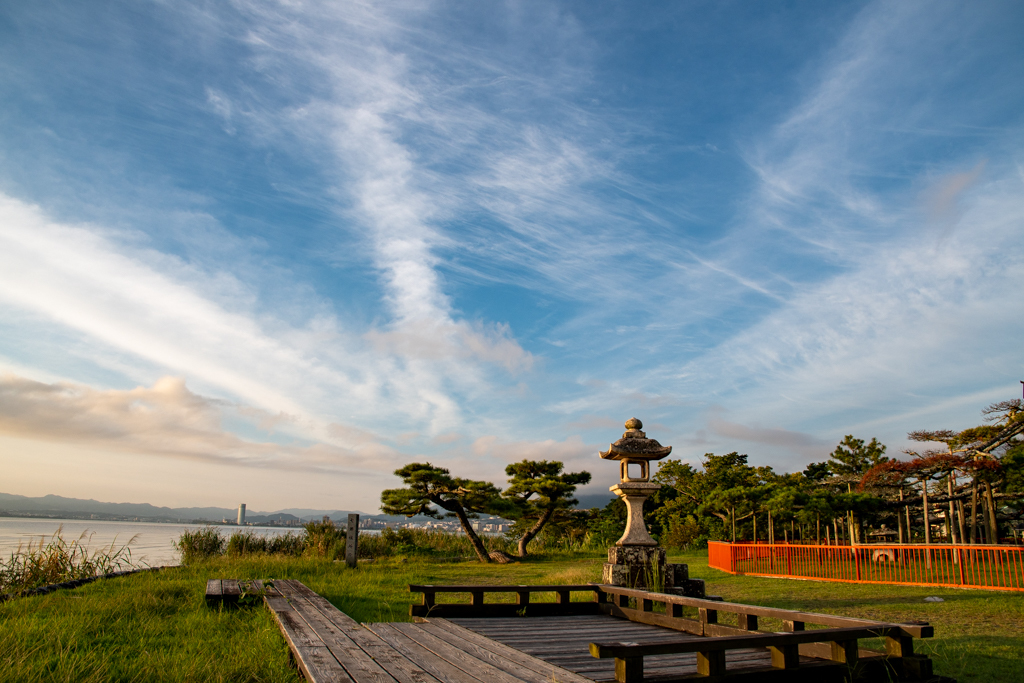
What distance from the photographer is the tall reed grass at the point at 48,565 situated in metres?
9.49

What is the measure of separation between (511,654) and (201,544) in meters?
14.6

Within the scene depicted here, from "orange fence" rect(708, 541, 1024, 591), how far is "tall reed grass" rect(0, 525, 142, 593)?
13998 mm

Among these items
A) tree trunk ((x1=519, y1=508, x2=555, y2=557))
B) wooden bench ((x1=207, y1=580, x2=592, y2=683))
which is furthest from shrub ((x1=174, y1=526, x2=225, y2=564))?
wooden bench ((x1=207, y1=580, x2=592, y2=683))

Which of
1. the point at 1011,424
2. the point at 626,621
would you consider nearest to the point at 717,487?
the point at 1011,424

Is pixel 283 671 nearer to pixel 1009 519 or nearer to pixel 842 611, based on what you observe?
pixel 842 611

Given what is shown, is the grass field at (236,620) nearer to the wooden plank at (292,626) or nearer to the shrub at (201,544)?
the wooden plank at (292,626)

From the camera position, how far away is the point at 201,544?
16.0 m

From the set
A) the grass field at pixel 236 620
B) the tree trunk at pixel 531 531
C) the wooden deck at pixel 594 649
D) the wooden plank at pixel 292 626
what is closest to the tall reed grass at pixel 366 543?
the tree trunk at pixel 531 531

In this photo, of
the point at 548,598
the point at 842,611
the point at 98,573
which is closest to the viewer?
the point at 842,611

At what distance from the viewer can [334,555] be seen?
17.1 m

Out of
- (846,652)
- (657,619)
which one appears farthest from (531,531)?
(846,652)

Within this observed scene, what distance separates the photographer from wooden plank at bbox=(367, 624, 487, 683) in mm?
3715

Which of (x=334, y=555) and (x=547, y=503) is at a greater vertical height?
(x=547, y=503)

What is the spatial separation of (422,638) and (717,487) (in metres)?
25.9
